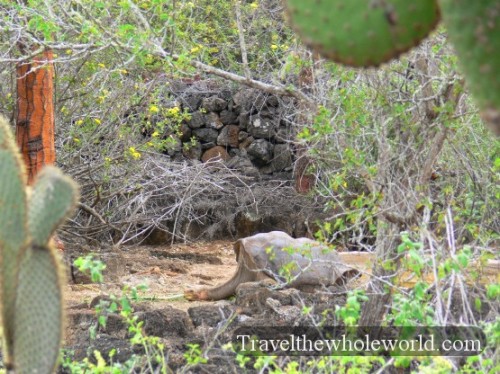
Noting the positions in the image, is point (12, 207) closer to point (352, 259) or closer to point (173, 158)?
point (352, 259)

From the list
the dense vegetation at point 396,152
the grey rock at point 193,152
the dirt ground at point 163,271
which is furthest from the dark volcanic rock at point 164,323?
the grey rock at point 193,152

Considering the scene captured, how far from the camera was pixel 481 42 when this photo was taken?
135 cm

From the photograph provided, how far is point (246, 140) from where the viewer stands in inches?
518

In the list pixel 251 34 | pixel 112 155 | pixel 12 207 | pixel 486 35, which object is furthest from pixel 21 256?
pixel 251 34

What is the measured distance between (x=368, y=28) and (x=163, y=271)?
778cm

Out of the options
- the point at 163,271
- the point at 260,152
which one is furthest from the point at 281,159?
the point at 163,271

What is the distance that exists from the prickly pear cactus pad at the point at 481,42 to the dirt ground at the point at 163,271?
5138 millimetres

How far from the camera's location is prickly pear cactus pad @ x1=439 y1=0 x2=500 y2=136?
1.35 m

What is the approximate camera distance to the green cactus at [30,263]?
248 centimetres

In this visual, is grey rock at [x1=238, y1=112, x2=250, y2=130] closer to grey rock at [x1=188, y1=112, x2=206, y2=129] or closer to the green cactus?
grey rock at [x1=188, y1=112, x2=206, y2=129]

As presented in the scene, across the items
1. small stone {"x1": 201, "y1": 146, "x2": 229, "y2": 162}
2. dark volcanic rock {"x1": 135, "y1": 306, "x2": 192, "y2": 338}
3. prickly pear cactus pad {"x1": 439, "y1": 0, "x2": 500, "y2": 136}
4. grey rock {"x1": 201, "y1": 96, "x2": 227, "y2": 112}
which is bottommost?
dark volcanic rock {"x1": 135, "y1": 306, "x2": 192, "y2": 338}

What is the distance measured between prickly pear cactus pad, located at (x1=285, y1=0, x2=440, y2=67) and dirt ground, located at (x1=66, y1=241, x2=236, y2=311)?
4896mm

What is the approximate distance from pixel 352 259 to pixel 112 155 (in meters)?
2.73

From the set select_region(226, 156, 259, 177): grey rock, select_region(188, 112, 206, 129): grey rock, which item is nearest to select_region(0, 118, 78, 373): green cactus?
select_region(226, 156, 259, 177): grey rock
